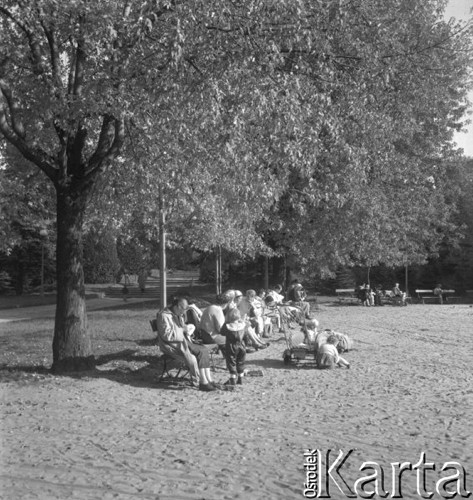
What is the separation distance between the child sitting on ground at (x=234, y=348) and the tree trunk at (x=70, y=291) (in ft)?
7.28

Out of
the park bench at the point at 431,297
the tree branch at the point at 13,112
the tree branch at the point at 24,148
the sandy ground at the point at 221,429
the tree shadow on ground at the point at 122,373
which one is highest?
the tree branch at the point at 13,112

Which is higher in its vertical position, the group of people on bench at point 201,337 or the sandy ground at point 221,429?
the group of people on bench at point 201,337

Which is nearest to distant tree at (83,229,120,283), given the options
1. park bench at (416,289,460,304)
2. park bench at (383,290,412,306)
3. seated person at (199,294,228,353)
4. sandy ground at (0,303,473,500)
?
park bench at (383,290,412,306)

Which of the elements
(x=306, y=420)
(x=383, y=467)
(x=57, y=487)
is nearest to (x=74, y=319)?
(x=306, y=420)

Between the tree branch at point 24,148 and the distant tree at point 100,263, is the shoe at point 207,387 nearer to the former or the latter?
the tree branch at point 24,148

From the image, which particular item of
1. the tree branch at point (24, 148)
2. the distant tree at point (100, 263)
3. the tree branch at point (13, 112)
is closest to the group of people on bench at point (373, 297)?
the distant tree at point (100, 263)

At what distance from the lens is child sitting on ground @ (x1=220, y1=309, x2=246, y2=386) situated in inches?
388

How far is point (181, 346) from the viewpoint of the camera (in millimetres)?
9625

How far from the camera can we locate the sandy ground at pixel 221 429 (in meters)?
5.41

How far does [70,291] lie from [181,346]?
7.04 feet

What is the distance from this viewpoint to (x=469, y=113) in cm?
3416

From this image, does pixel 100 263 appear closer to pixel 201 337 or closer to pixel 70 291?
pixel 201 337

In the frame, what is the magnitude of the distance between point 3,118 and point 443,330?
13.3 m

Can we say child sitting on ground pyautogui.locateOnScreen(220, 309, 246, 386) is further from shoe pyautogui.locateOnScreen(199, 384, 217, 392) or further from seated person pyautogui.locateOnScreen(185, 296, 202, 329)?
seated person pyautogui.locateOnScreen(185, 296, 202, 329)
